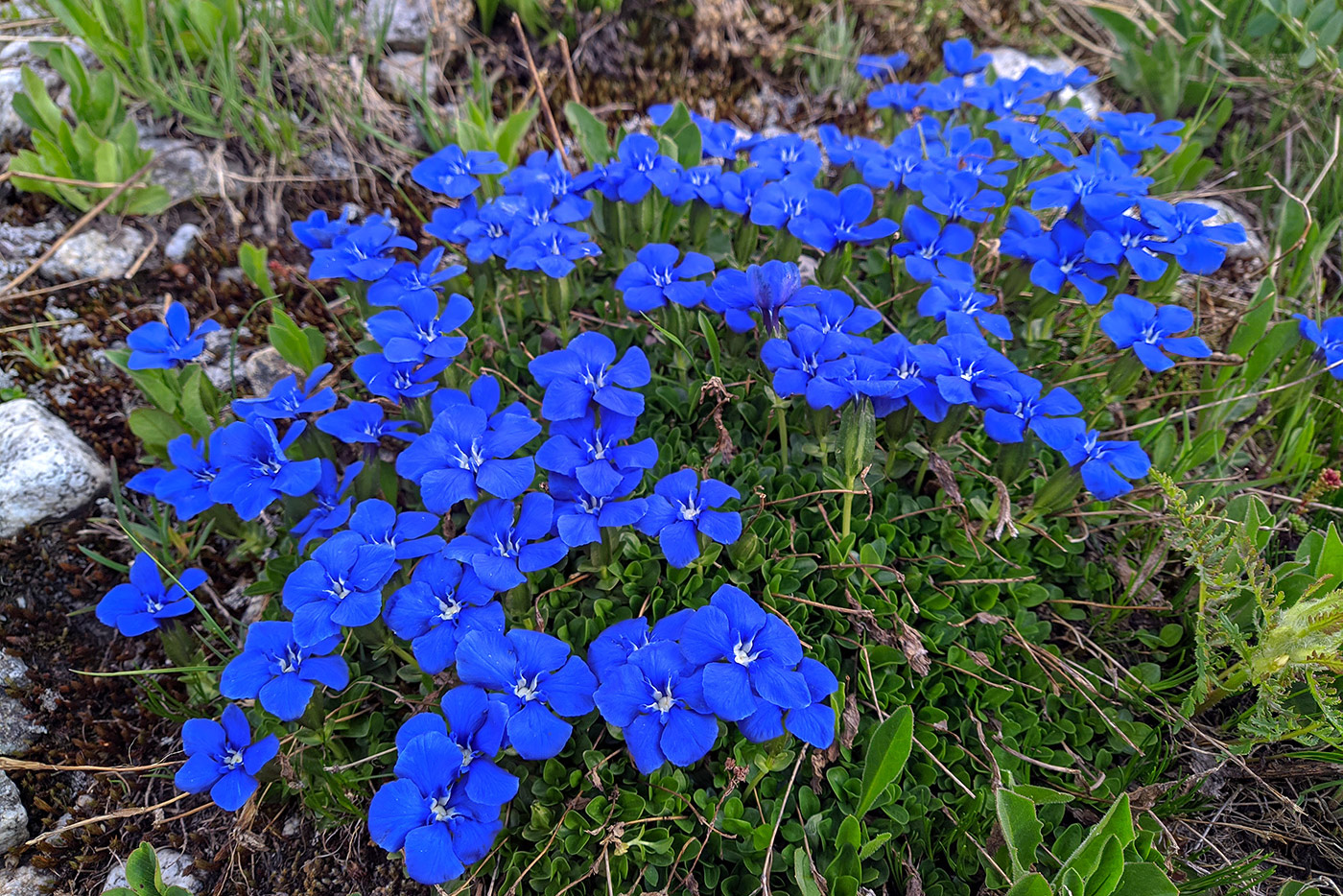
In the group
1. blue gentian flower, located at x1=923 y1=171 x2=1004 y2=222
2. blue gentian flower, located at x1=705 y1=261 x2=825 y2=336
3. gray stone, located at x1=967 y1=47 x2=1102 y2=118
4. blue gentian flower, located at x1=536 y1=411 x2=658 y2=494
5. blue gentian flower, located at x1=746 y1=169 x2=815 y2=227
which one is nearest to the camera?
blue gentian flower, located at x1=536 y1=411 x2=658 y2=494

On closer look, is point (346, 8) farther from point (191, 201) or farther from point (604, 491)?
point (604, 491)

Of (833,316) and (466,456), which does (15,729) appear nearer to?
(466,456)

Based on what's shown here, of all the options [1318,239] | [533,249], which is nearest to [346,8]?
[533,249]

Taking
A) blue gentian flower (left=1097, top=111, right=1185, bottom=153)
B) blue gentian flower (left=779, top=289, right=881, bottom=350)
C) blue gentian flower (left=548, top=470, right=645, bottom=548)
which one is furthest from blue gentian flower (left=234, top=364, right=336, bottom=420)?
blue gentian flower (left=1097, top=111, right=1185, bottom=153)

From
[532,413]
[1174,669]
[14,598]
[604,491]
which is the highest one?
[604,491]

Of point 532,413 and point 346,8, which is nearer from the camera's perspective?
point 532,413

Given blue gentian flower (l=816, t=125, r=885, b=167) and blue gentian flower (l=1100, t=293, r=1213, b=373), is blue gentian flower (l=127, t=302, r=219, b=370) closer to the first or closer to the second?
blue gentian flower (l=816, t=125, r=885, b=167)

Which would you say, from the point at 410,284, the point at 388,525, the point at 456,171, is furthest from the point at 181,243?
the point at 388,525
